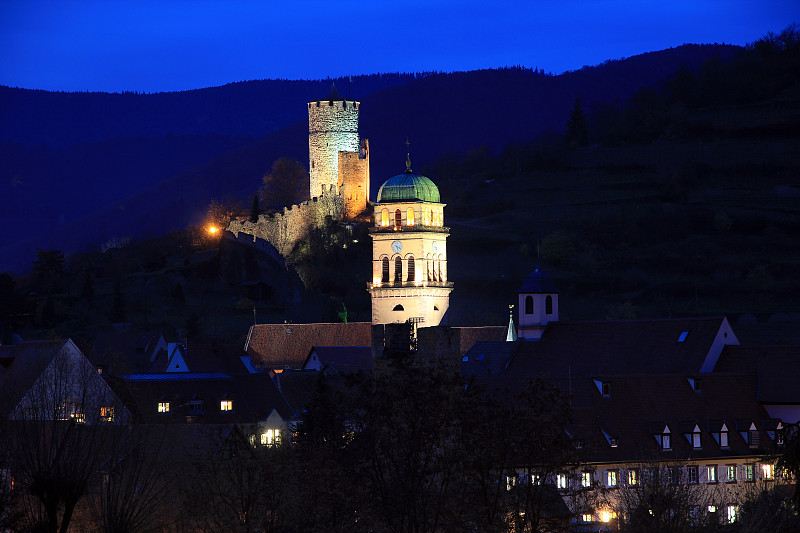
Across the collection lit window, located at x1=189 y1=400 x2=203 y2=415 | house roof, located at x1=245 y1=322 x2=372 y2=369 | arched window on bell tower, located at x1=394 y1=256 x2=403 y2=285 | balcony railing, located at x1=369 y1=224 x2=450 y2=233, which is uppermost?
balcony railing, located at x1=369 y1=224 x2=450 y2=233

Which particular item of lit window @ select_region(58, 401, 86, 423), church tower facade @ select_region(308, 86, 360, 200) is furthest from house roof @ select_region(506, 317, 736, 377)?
church tower facade @ select_region(308, 86, 360, 200)

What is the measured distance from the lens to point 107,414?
55500mm

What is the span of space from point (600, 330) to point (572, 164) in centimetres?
7949

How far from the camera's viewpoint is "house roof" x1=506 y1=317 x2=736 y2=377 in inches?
2645

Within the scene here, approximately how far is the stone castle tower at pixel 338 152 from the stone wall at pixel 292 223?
136 inches

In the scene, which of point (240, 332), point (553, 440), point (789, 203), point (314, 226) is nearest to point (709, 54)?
point (789, 203)

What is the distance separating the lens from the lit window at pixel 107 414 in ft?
179

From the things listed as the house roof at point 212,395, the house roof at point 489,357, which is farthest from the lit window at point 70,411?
the house roof at point 489,357

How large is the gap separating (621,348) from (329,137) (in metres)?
73.2

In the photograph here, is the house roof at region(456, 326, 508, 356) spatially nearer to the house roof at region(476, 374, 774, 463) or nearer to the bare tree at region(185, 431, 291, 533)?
the house roof at region(476, 374, 774, 463)

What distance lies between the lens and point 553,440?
3934cm

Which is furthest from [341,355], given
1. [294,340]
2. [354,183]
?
[354,183]

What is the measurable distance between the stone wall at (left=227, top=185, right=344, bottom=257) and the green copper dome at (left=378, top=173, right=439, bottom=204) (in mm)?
31135

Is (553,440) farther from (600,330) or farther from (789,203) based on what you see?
(789,203)
